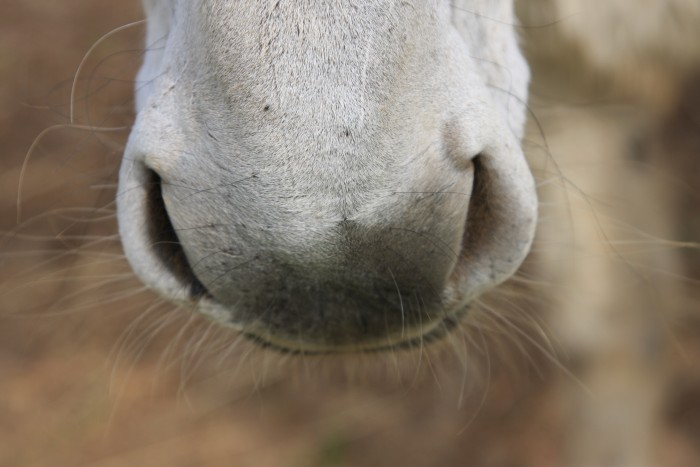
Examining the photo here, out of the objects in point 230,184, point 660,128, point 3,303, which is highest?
point 230,184

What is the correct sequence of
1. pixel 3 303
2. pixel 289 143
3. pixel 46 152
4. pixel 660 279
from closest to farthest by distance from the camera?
pixel 289 143
pixel 660 279
pixel 3 303
pixel 46 152

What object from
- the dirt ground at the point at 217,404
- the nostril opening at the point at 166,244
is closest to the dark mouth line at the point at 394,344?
the nostril opening at the point at 166,244

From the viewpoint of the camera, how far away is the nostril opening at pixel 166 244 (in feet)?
3.00

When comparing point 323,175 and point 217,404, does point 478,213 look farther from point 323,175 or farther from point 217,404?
point 217,404

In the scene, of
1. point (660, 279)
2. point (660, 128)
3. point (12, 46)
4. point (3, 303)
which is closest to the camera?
point (660, 128)

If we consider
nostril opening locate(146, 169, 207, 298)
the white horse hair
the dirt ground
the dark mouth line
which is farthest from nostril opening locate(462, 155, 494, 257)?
the dirt ground

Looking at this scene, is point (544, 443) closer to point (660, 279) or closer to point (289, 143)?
point (660, 279)

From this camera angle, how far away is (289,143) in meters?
0.75

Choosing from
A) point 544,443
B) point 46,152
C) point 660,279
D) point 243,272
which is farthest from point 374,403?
point 243,272

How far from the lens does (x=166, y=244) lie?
93 cm

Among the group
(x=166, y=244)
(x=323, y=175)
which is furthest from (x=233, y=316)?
(x=323, y=175)

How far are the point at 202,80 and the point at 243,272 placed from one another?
7.5 inches

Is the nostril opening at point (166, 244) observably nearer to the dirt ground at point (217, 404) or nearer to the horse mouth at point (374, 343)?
the horse mouth at point (374, 343)

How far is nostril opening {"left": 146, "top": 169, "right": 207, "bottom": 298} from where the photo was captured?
916mm
